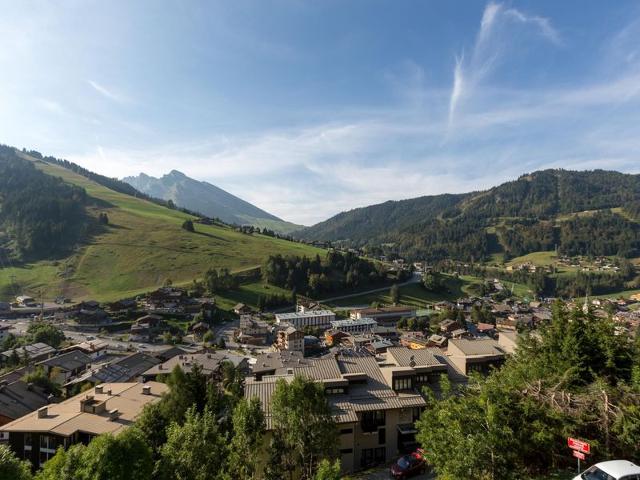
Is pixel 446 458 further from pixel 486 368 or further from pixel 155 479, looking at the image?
pixel 486 368

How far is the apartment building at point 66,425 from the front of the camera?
3102 centimetres

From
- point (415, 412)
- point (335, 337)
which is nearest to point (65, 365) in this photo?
point (335, 337)

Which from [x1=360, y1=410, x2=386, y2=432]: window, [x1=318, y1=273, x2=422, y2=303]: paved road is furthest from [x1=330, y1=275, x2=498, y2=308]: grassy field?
[x1=360, y1=410, x2=386, y2=432]: window

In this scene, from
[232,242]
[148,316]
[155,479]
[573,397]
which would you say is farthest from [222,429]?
[232,242]

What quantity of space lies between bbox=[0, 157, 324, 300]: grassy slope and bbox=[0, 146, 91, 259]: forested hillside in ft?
34.1

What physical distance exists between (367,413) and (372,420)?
574 mm

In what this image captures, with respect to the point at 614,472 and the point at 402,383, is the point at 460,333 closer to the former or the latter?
the point at 402,383

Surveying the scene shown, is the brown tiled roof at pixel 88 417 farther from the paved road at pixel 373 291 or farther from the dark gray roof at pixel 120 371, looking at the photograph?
the paved road at pixel 373 291

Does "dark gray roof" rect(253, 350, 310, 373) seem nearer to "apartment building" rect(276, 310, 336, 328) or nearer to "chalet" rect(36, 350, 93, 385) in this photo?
"chalet" rect(36, 350, 93, 385)

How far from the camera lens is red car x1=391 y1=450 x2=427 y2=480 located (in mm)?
20016

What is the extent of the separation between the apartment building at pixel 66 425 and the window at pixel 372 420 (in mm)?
20165

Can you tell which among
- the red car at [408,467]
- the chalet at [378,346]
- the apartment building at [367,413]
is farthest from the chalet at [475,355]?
the chalet at [378,346]

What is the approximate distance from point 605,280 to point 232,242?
16845cm

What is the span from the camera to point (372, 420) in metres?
24.6
